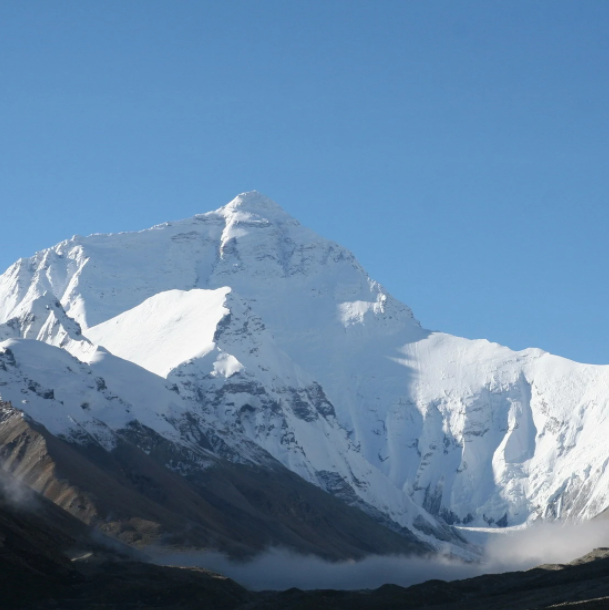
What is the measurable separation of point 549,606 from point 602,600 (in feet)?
33.4

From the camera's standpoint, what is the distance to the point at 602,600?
591 ft

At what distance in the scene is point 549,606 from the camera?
18862 centimetres
